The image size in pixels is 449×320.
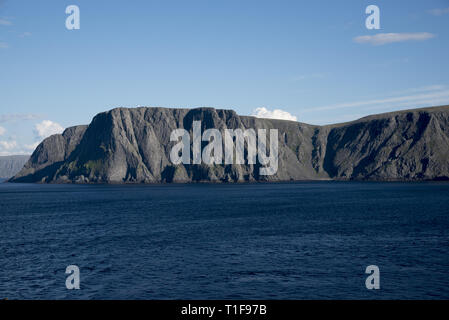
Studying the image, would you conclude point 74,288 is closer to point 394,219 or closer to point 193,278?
point 193,278

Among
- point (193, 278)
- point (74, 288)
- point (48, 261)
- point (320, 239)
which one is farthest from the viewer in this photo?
point (320, 239)
